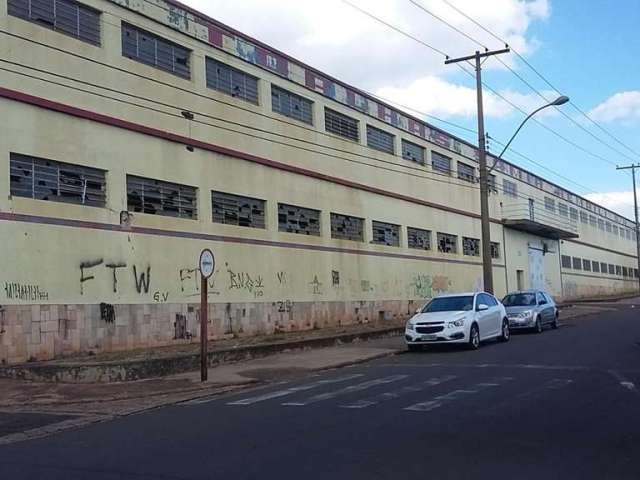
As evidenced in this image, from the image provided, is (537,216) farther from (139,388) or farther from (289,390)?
(139,388)

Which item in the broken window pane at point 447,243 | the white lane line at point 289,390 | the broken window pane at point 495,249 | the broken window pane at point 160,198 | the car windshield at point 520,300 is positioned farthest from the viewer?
the broken window pane at point 495,249

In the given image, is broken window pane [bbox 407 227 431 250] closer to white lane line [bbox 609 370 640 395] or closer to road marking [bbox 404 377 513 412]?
white lane line [bbox 609 370 640 395]

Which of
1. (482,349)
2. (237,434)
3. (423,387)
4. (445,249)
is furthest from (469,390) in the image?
(445,249)

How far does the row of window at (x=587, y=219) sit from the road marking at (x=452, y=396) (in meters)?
46.9

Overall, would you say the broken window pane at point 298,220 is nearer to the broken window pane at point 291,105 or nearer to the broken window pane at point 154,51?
the broken window pane at point 291,105

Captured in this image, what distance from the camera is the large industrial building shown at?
17000 mm

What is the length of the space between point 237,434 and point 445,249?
103 ft

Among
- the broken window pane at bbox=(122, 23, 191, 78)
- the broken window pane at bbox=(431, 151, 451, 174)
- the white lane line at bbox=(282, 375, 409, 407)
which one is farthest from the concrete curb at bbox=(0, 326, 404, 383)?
the broken window pane at bbox=(431, 151, 451, 174)

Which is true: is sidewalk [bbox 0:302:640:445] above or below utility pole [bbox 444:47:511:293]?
below

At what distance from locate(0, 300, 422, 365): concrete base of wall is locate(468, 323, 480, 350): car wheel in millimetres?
7524

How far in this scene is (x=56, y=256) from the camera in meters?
17.3

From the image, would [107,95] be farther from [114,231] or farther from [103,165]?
[114,231]

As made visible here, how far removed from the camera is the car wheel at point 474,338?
19.3m

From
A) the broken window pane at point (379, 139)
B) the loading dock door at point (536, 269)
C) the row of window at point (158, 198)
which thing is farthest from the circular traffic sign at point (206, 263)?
the loading dock door at point (536, 269)
